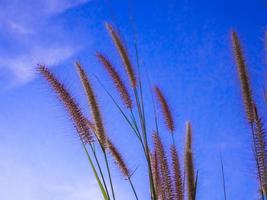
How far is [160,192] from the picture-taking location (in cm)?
386

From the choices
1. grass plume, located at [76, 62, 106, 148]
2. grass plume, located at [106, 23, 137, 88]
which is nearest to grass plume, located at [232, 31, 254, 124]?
grass plume, located at [106, 23, 137, 88]

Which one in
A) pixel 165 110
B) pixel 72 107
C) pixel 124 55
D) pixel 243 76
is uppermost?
pixel 124 55

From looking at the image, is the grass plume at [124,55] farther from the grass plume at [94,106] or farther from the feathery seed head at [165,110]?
the feathery seed head at [165,110]

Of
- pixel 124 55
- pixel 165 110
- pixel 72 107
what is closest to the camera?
pixel 72 107

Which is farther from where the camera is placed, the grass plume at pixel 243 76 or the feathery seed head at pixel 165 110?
the feathery seed head at pixel 165 110

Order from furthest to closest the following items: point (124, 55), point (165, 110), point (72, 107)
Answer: point (165, 110), point (124, 55), point (72, 107)

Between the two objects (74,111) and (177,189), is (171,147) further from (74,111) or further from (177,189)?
(74,111)

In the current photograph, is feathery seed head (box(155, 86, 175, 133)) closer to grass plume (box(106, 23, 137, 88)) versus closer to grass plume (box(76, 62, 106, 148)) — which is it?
grass plume (box(106, 23, 137, 88))

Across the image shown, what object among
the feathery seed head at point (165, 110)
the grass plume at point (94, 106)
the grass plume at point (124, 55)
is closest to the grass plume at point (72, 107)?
the grass plume at point (94, 106)

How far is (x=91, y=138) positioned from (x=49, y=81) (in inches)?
27.1

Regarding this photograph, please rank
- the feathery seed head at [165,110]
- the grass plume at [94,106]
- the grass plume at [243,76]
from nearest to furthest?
the grass plume at [243,76], the grass plume at [94,106], the feathery seed head at [165,110]

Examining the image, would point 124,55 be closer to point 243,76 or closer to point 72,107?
point 72,107

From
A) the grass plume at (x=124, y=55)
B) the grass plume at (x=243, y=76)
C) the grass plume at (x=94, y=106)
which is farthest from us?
the grass plume at (x=124, y=55)

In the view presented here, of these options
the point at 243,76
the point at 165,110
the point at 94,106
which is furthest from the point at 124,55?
the point at 243,76
